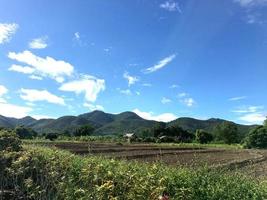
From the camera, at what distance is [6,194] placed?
1058cm

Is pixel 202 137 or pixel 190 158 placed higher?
pixel 202 137

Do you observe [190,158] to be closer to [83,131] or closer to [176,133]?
[83,131]

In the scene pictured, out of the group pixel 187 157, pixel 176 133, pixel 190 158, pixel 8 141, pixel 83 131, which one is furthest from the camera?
pixel 176 133

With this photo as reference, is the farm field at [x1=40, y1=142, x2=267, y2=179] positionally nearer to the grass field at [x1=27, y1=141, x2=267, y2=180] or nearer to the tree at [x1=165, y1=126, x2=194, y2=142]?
the grass field at [x1=27, y1=141, x2=267, y2=180]

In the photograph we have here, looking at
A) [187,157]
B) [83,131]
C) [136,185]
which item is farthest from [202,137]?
[136,185]

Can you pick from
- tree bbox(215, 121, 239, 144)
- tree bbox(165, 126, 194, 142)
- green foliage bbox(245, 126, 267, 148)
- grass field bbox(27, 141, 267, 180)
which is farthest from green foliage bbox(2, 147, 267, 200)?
tree bbox(215, 121, 239, 144)

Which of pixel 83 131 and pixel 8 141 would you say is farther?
pixel 83 131

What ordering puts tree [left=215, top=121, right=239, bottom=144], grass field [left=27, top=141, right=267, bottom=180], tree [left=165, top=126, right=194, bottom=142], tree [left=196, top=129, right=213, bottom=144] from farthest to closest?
tree [left=215, top=121, right=239, bottom=144], tree [left=165, top=126, right=194, bottom=142], tree [left=196, top=129, right=213, bottom=144], grass field [left=27, top=141, right=267, bottom=180]

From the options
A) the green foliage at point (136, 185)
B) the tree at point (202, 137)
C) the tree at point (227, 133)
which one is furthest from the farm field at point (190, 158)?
the tree at point (227, 133)

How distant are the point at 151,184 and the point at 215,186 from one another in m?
1.95

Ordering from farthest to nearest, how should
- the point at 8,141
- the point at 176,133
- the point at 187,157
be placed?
1. the point at 176,133
2. the point at 187,157
3. the point at 8,141

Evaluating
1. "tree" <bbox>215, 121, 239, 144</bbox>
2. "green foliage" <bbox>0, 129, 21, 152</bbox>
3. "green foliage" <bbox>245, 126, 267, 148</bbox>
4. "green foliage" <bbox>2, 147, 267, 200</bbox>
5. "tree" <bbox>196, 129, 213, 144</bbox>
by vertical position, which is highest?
"tree" <bbox>215, 121, 239, 144</bbox>

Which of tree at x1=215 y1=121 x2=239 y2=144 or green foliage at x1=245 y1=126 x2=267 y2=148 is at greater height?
tree at x1=215 y1=121 x2=239 y2=144

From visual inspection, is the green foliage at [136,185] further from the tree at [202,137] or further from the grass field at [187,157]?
the tree at [202,137]
